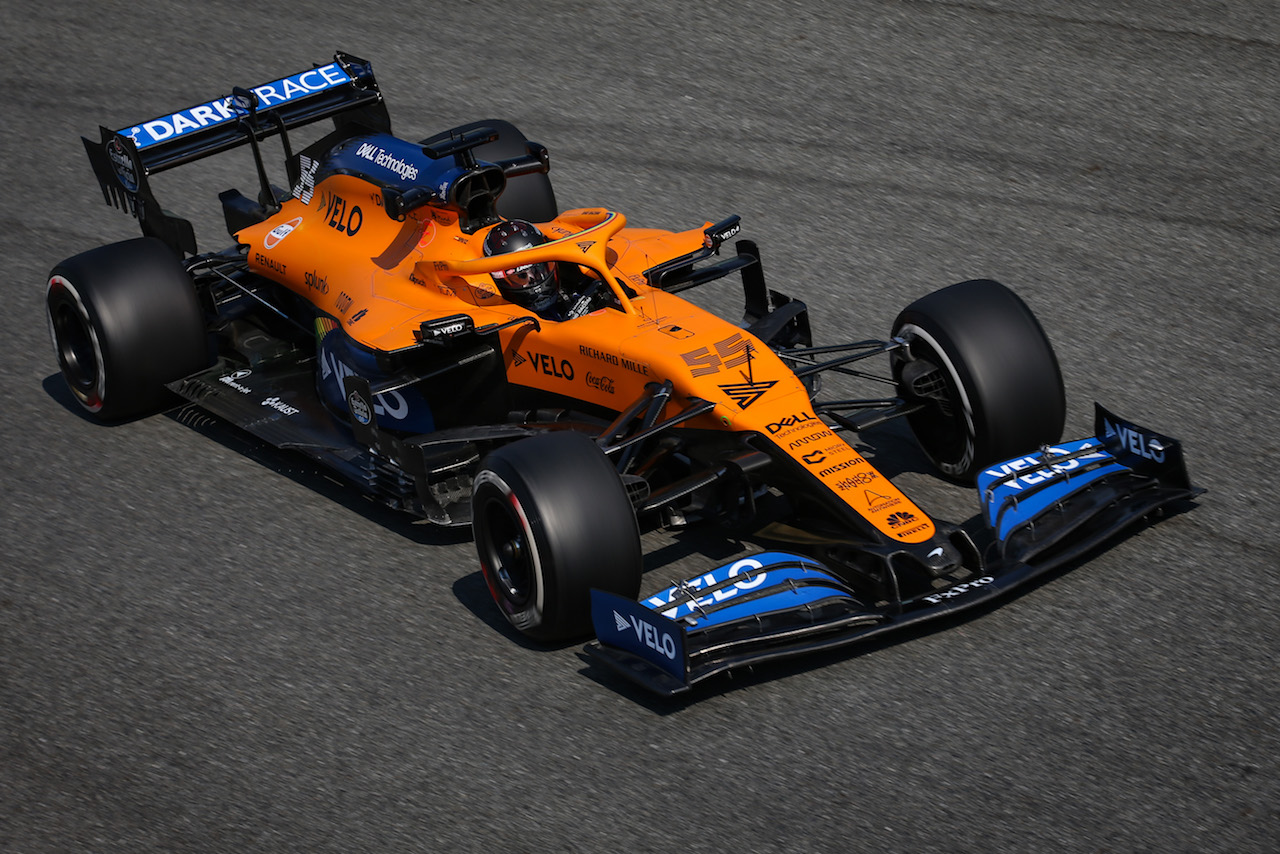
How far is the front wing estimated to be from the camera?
5.44m

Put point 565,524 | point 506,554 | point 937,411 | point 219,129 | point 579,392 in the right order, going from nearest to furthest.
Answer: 1. point 565,524
2. point 506,554
3. point 579,392
4. point 937,411
5. point 219,129

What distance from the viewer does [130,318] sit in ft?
25.2

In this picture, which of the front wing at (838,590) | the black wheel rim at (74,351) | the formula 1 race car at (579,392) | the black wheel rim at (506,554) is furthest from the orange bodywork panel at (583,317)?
the black wheel rim at (74,351)

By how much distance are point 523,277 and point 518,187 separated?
7.78ft

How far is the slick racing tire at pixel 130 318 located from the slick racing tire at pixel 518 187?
202cm

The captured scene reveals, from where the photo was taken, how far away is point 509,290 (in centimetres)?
704

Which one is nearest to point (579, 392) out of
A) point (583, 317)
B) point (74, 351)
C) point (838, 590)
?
point (583, 317)

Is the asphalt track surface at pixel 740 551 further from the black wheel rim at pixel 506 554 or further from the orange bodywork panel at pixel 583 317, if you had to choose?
the orange bodywork panel at pixel 583 317

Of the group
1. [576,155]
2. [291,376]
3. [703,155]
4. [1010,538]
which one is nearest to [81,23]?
[576,155]

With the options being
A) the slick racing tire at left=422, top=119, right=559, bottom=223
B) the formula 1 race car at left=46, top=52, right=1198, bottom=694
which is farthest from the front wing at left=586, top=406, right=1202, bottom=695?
the slick racing tire at left=422, top=119, right=559, bottom=223

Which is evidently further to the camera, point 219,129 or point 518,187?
point 518,187

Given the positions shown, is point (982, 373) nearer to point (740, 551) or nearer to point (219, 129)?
point (740, 551)

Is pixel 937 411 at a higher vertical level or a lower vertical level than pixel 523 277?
lower

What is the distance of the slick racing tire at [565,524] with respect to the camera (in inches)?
221
